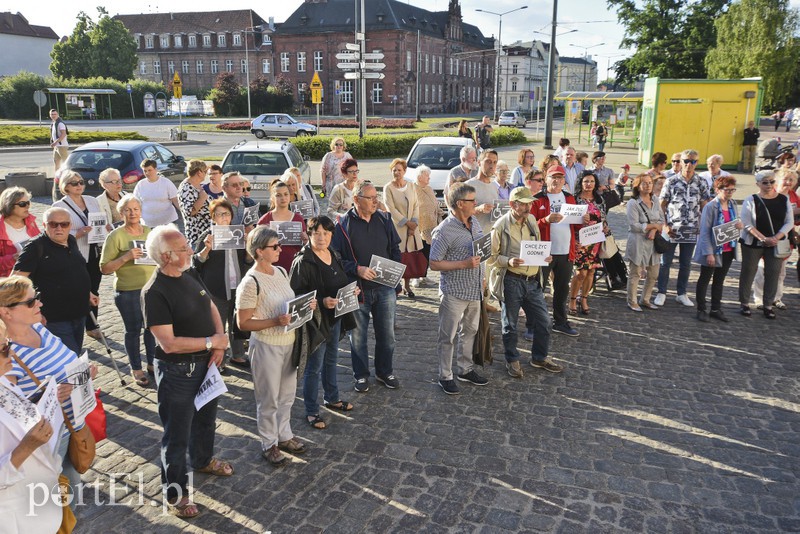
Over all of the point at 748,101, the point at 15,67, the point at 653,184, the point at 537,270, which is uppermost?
the point at 15,67

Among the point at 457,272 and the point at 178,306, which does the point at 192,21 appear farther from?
the point at 178,306

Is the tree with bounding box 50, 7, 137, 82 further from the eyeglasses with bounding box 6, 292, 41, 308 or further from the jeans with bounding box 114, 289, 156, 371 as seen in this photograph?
the eyeglasses with bounding box 6, 292, 41, 308

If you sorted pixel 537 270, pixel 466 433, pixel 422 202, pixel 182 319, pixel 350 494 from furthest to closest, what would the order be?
pixel 422 202, pixel 537 270, pixel 466 433, pixel 350 494, pixel 182 319

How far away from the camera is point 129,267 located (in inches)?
251

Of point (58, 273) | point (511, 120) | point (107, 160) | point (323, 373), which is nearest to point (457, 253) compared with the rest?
point (323, 373)

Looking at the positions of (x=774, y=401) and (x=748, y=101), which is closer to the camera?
(x=774, y=401)

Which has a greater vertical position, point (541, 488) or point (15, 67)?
point (15, 67)

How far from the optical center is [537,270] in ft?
22.7

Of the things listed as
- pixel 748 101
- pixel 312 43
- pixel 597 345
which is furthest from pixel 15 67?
pixel 597 345

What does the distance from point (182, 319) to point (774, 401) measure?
576 centimetres

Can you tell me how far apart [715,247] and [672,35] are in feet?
189

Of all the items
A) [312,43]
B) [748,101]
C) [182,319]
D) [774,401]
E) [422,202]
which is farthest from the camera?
[312,43]

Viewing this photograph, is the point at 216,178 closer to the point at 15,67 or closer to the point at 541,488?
the point at 541,488

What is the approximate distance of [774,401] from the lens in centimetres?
639
